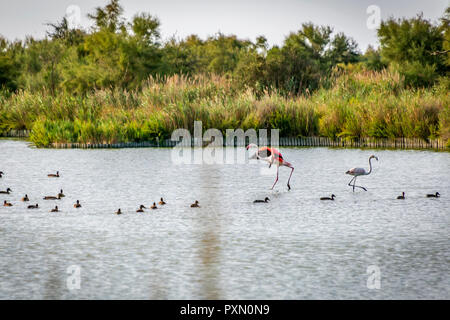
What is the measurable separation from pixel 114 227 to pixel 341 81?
20.6m

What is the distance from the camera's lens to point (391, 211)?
9.97m

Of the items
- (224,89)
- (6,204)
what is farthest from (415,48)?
(6,204)

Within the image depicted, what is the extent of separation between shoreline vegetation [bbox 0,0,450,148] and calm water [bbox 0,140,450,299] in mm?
6399

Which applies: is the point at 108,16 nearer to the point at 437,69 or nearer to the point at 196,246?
the point at 437,69

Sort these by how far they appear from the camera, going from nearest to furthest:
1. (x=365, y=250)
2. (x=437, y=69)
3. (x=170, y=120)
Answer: (x=365, y=250) → (x=170, y=120) → (x=437, y=69)

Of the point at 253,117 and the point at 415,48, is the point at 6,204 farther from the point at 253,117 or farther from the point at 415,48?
the point at 415,48

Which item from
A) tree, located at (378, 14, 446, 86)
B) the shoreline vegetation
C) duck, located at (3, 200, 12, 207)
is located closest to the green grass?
the shoreline vegetation

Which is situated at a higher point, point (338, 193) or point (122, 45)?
point (122, 45)

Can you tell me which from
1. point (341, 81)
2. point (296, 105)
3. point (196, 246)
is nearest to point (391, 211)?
point (196, 246)

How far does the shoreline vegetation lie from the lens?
21219mm

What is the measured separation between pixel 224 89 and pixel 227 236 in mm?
20100

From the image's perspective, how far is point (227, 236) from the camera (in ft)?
27.0

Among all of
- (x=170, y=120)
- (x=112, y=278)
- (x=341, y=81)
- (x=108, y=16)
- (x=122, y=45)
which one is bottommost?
(x=112, y=278)

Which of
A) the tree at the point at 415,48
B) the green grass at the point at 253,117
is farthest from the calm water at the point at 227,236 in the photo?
the tree at the point at 415,48
